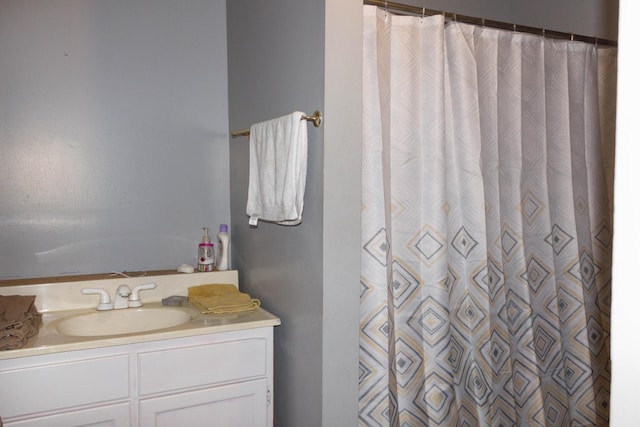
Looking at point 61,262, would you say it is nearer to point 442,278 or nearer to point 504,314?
point 442,278

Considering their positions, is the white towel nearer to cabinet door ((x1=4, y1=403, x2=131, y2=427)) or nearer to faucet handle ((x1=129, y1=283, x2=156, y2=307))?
faucet handle ((x1=129, y1=283, x2=156, y2=307))

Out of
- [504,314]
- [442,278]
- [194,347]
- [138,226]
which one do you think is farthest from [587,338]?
[138,226]

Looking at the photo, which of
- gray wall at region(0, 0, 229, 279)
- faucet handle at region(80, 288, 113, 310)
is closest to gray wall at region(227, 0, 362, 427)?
gray wall at region(0, 0, 229, 279)

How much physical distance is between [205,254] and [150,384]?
2.53ft

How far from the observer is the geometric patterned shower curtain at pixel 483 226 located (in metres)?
1.89

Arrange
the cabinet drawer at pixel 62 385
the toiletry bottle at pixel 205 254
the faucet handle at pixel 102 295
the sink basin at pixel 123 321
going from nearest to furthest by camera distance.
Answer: the cabinet drawer at pixel 62 385 → the sink basin at pixel 123 321 → the faucet handle at pixel 102 295 → the toiletry bottle at pixel 205 254

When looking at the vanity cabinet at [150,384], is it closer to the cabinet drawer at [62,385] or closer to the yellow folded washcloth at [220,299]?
the cabinet drawer at [62,385]

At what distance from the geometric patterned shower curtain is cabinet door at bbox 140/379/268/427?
45 cm

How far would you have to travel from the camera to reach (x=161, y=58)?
2488mm

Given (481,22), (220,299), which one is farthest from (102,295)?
(481,22)

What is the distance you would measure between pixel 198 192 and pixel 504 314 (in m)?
1.50

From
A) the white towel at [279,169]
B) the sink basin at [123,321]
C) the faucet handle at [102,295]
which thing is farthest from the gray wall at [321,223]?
the faucet handle at [102,295]

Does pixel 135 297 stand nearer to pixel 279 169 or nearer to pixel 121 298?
pixel 121 298

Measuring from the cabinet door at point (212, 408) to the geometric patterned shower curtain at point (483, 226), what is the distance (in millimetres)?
446
